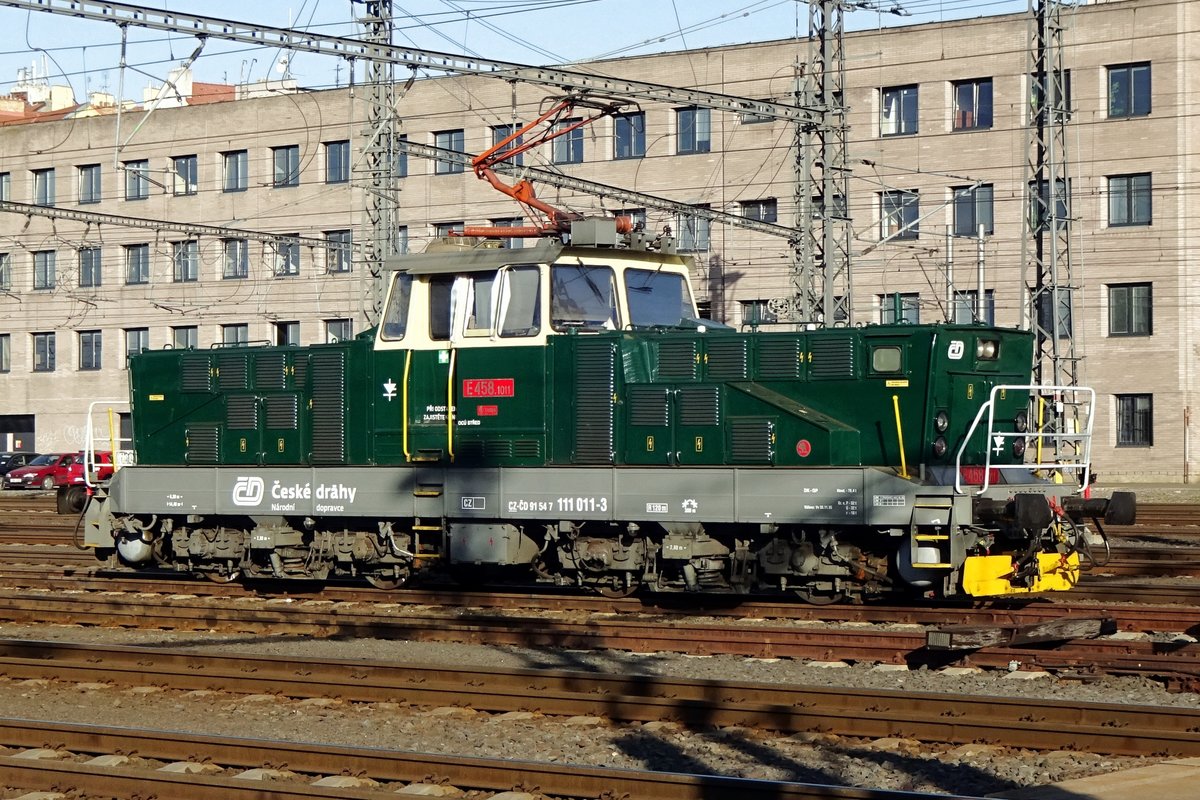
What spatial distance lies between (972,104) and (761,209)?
272 inches

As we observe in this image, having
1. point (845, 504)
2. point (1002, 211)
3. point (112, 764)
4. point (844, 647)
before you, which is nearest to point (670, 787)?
point (112, 764)

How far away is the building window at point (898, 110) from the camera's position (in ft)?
141

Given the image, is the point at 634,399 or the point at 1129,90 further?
the point at 1129,90

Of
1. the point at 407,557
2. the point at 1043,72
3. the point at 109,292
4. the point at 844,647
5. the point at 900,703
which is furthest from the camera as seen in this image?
the point at 109,292

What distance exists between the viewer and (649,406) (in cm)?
1413

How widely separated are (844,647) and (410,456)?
17.9ft

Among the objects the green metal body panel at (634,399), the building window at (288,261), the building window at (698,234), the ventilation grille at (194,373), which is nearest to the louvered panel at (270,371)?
the green metal body panel at (634,399)

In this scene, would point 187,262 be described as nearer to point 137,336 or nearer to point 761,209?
point 137,336

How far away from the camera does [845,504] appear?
13133 millimetres

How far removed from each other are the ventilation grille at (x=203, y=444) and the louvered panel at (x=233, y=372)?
1.74 feet

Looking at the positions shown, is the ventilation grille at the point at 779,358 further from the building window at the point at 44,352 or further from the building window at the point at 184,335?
the building window at the point at 44,352

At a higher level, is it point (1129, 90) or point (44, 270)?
point (1129, 90)

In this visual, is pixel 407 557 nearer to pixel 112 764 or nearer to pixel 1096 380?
pixel 112 764

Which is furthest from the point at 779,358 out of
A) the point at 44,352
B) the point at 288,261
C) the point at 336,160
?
the point at 44,352
